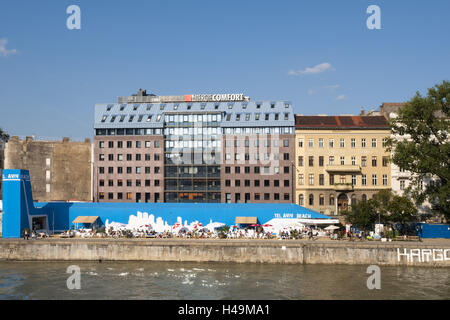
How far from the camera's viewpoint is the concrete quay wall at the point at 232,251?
55.3 meters

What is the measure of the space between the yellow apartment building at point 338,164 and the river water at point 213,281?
28709 millimetres

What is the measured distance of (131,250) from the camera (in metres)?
58.1

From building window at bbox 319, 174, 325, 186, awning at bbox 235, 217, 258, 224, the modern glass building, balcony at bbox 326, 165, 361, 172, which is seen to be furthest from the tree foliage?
the modern glass building

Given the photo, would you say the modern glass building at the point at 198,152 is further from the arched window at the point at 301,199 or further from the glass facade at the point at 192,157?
the arched window at the point at 301,199

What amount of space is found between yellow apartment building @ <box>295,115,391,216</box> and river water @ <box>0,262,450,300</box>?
2871 centimetres

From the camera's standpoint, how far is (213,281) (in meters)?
46.6

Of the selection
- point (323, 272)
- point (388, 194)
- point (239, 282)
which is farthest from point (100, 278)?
point (388, 194)

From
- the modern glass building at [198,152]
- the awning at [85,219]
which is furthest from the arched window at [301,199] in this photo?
the awning at [85,219]

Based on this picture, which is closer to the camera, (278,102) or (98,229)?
(98,229)

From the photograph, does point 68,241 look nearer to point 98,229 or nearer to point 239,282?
point 98,229

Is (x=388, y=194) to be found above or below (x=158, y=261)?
above

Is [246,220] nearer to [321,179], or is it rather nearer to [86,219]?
[321,179]
